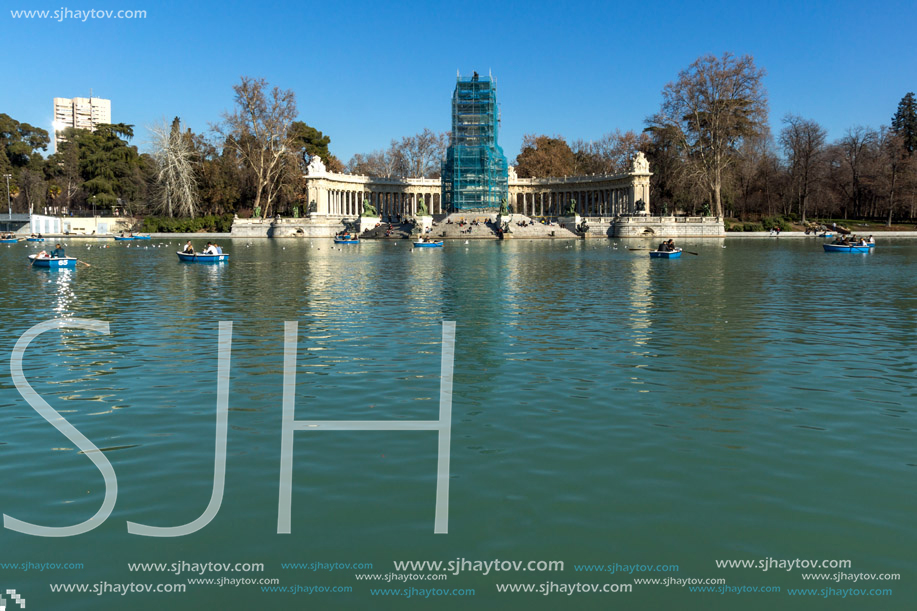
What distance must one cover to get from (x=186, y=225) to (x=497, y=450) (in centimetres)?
9643

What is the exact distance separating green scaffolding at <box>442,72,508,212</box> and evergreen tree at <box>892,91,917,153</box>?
200 ft

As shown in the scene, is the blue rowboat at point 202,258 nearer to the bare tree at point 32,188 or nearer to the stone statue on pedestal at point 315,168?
the stone statue on pedestal at point 315,168

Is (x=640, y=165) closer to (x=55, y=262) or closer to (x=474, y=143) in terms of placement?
(x=474, y=143)

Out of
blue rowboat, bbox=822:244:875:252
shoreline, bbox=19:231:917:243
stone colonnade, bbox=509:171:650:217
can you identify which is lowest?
blue rowboat, bbox=822:244:875:252

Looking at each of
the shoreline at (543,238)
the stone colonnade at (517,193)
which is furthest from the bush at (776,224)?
the stone colonnade at (517,193)

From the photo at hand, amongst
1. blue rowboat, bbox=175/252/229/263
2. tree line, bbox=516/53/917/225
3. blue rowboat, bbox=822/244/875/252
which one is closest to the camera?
blue rowboat, bbox=175/252/229/263

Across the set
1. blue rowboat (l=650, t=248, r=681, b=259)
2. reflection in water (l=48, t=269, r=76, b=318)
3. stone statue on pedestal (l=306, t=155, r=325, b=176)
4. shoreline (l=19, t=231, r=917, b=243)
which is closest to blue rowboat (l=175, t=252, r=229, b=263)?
reflection in water (l=48, t=269, r=76, b=318)

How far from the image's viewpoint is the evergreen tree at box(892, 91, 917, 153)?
4279 inches

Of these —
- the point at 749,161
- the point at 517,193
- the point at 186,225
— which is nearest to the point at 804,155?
the point at 749,161

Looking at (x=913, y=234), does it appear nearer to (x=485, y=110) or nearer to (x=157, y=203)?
(x=485, y=110)

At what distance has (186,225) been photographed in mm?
97750

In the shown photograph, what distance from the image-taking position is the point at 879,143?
366 ft

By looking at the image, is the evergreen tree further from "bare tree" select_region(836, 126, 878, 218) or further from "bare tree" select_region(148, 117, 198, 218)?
"bare tree" select_region(148, 117, 198, 218)

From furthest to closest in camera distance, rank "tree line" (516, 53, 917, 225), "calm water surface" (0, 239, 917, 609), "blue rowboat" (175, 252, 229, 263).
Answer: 1. "tree line" (516, 53, 917, 225)
2. "blue rowboat" (175, 252, 229, 263)
3. "calm water surface" (0, 239, 917, 609)
